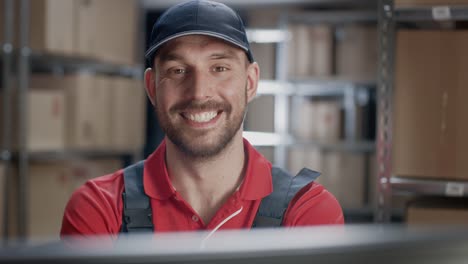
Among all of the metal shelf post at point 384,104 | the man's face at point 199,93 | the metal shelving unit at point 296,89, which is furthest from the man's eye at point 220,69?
the metal shelving unit at point 296,89

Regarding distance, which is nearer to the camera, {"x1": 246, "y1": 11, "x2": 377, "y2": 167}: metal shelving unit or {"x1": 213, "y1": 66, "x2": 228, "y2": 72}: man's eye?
{"x1": 213, "y1": 66, "x2": 228, "y2": 72}: man's eye

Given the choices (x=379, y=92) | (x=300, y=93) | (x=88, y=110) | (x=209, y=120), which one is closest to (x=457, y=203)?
(x=379, y=92)

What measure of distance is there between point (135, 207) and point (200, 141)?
6.6 inches

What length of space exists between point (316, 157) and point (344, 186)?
0.29 meters

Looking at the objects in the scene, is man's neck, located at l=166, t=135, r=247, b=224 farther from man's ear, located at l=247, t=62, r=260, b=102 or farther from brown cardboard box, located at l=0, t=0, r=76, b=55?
brown cardboard box, located at l=0, t=0, r=76, b=55

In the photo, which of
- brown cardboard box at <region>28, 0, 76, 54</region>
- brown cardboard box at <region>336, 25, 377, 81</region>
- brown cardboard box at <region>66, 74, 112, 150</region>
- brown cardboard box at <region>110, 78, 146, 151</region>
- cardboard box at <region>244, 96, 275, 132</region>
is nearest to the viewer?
brown cardboard box at <region>28, 0, 76, 54</region>

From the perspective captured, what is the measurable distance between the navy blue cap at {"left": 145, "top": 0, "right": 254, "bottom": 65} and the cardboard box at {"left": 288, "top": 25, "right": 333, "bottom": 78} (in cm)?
371

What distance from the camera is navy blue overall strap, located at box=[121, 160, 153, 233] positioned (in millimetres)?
1197

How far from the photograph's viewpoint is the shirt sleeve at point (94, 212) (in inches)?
48.1

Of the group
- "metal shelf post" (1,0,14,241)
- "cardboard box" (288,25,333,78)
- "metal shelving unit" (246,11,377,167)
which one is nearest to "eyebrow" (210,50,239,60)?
"metal shelf post" (1,0,14,241)

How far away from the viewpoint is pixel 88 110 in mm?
3912

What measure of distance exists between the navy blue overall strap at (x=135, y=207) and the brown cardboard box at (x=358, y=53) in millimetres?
3684

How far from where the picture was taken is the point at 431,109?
2.07 metres

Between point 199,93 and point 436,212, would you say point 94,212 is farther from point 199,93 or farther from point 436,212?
point 436,212
